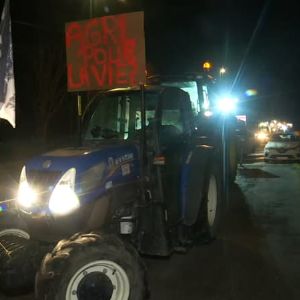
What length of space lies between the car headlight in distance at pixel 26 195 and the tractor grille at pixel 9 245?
622 millimetres

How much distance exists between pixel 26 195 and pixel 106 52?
69.3 inches

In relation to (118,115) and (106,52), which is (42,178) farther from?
(106,52)

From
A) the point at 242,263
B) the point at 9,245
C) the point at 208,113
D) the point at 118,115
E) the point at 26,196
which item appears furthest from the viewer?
the point at 208,113

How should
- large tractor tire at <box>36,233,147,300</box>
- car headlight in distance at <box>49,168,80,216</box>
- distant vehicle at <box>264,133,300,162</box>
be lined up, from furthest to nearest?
distant vehicle at <box>264,133,300,162</box> → car headlight in distance at <box>49,168,80,216</box> → large tractor tire at <box>36,233,147,300</box>

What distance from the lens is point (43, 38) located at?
2591cm

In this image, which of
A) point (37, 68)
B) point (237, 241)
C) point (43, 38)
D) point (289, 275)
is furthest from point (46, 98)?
point (289, 275)

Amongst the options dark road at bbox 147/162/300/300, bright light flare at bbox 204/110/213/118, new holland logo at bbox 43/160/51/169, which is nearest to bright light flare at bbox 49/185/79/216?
new holland logo at bbox 43/160/51/169

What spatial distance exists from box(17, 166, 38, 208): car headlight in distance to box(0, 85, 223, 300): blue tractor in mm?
11

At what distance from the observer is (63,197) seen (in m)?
4.80

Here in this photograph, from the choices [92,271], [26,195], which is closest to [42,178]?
[26,195]

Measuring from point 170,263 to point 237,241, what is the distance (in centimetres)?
143

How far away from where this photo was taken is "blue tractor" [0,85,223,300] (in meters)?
4.56

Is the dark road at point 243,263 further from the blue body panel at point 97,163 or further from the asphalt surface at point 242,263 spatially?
the blue body panel at point 97,163

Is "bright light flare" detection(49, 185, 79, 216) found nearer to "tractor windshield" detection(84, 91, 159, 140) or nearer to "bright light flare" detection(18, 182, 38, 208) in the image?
"bright light flare" detection(18, 182, 38, 208)
